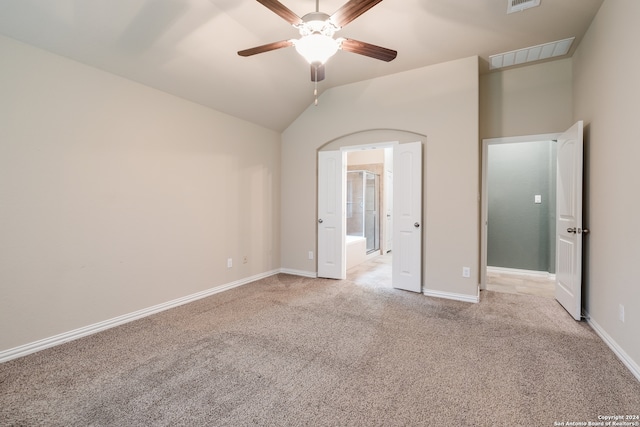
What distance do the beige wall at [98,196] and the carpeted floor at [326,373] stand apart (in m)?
0.37

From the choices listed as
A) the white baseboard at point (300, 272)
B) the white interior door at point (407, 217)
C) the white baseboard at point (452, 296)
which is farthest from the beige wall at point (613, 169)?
the white baseboard at point (300, 272)

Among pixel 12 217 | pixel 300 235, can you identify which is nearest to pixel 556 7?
pixel 300 235

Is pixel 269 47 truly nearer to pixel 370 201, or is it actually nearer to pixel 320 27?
pixel 320 27

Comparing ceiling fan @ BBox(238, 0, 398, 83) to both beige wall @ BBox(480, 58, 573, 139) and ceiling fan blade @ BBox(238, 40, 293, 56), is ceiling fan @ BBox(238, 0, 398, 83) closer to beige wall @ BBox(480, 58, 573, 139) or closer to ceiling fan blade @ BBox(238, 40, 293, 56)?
ceiling fan blade @ BBox(238, 40, 293, 56)

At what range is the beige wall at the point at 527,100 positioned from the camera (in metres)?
3.43

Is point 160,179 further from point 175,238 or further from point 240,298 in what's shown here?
point 240,298

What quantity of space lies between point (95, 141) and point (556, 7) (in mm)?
4276

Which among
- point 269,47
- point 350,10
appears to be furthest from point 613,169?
point 269,47

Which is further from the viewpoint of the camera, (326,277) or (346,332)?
(326,277)

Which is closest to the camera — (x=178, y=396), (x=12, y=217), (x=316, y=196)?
(x=178, y=396)

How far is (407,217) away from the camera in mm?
3781

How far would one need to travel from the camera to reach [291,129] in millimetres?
4684

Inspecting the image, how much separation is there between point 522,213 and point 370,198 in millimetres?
2999

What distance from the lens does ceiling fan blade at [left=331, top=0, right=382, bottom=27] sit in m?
1.68
